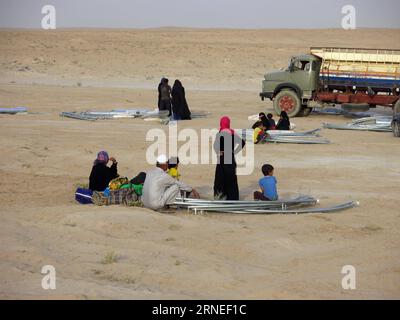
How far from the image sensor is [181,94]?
24.3 meters

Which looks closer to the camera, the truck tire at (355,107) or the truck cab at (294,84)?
the truck tire at (355,107)

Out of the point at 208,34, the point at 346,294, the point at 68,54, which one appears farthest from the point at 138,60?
the point at 346,294

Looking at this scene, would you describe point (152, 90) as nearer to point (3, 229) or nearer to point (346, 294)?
point (3, 229)

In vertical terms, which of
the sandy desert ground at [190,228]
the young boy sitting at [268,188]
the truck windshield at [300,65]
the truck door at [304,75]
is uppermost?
the truck windshield at [300,65]

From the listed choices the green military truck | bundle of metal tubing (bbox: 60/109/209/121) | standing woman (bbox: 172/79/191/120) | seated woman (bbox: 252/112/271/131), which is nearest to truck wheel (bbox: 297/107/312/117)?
the green military truck

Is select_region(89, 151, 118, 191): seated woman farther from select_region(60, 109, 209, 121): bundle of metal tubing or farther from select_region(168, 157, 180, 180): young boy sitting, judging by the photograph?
select_region(60, 109, 209, 121): bundle of metal tubing

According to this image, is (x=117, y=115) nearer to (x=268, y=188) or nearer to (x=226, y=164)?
(x=226, y=164)

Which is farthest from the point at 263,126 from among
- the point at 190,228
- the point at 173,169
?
the point at 190,228

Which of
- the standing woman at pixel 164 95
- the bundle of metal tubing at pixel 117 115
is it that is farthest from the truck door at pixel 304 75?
the bundle of metal tubing at pixel 117 115

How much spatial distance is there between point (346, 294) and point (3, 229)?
15.2 feet

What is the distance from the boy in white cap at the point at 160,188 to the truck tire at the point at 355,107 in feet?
45.4

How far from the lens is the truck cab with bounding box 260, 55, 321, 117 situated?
2536 cm

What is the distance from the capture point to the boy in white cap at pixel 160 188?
11.7 m

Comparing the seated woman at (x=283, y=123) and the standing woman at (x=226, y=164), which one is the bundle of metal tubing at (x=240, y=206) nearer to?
the standing woman at (x=226, y=164)
